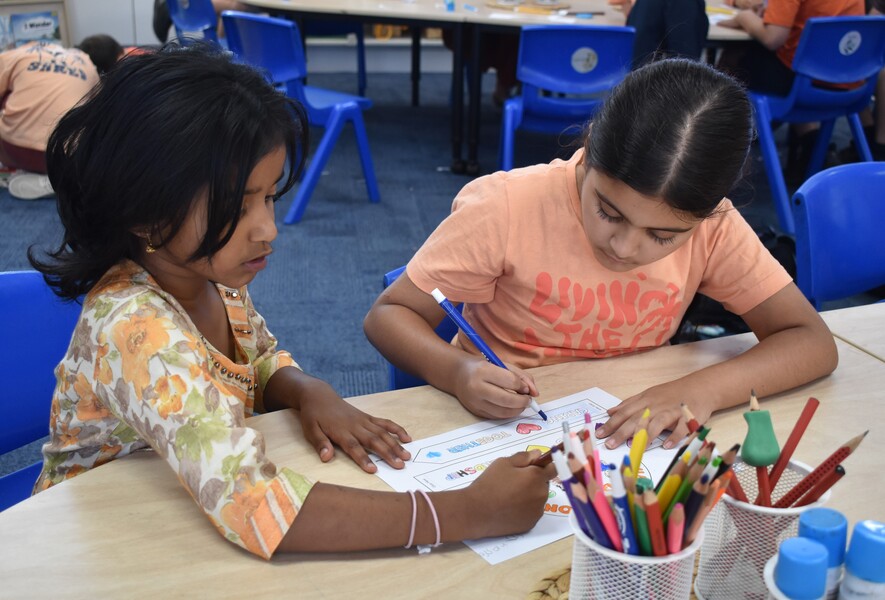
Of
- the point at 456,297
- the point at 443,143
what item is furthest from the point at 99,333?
the point at 443,143

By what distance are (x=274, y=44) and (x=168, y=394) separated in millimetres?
3007

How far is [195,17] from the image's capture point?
4977 millimetres

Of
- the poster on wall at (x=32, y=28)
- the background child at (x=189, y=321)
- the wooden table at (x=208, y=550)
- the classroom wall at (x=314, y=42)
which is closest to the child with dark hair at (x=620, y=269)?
the wooden table at (x=208, y=550)

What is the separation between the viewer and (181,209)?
97 cm

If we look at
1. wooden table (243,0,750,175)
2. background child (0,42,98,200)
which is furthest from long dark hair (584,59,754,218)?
background child (0,42,98,200)

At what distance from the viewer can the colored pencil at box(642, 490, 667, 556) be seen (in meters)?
0.62

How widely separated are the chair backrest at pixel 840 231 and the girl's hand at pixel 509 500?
3.47 ft

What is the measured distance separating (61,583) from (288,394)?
0.44 metres

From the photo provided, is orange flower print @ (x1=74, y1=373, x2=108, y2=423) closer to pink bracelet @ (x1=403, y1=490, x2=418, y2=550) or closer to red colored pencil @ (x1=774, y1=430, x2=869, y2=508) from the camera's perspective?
pink bracelet @ (x1=403, y1=490, x2=418, y2=550)

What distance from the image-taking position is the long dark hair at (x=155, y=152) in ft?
3.11

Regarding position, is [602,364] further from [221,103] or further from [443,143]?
[443,143]

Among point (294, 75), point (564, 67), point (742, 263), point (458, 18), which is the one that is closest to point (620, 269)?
point (742, 263)

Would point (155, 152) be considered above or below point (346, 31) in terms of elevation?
above

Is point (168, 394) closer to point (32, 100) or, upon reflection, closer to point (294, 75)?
point (294, 75)
